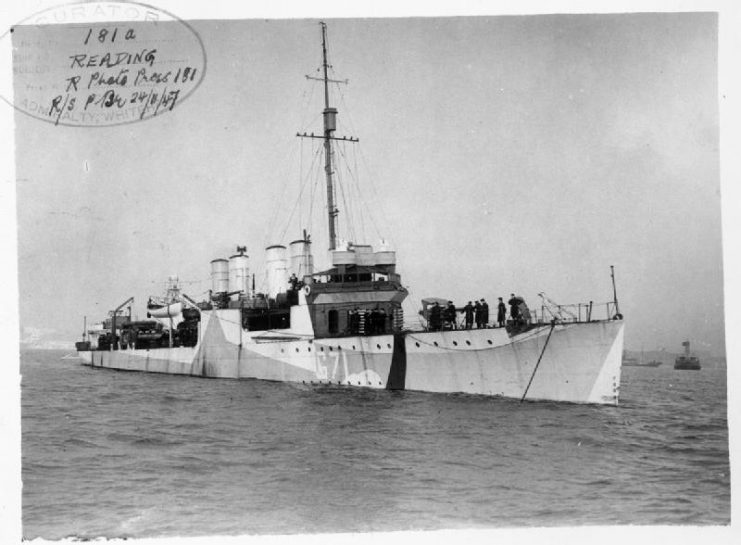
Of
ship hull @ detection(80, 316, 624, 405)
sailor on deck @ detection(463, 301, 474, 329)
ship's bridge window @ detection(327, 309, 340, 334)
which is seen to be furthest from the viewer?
ship's bridge window @ detection(327, 309, 340, 334)

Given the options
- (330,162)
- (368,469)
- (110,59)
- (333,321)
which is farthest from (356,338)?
(110,59)

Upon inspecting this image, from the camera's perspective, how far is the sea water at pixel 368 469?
10148mm

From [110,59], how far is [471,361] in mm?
11121

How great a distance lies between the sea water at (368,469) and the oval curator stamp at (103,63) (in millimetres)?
4886

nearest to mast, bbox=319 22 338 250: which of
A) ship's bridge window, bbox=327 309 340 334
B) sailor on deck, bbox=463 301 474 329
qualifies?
ship's bridge window, bbox=327 309 340 334

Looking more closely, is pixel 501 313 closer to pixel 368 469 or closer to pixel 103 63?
pixel 368 469

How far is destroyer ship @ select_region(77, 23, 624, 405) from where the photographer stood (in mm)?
16812

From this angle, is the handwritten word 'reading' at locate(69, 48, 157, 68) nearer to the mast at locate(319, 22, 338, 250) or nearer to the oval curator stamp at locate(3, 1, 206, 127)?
the oval curator stamp at locate(3, 1, 206, 127)

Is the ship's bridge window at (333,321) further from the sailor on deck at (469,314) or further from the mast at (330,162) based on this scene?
the sailor on deck at (469,314)

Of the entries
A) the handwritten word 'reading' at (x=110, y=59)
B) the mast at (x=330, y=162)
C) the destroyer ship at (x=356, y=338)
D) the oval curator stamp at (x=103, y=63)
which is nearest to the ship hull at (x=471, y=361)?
the destroyer ship at (x=356, y=338)

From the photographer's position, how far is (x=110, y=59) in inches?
507

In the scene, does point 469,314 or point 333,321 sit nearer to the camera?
point 469,314

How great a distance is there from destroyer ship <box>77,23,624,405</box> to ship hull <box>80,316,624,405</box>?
3 cm

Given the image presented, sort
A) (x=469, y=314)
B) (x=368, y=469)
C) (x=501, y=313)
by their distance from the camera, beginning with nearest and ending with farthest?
(x=368, y=469) < (x=501, y=313) < (x=469, y=314)
